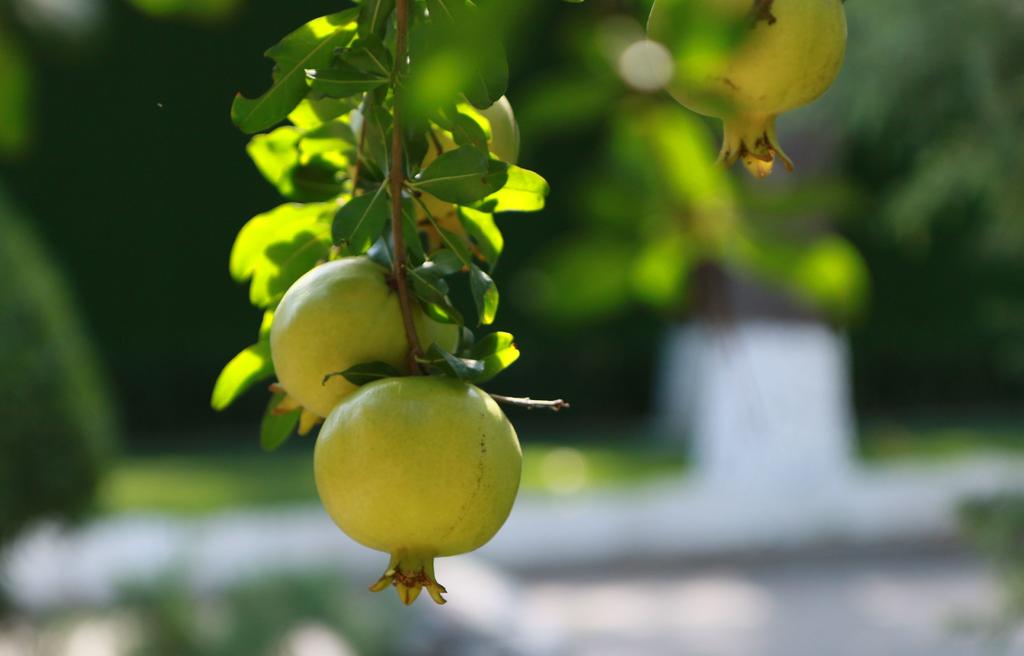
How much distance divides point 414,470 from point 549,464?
6407 mm

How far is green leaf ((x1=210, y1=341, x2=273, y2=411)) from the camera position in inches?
29.0

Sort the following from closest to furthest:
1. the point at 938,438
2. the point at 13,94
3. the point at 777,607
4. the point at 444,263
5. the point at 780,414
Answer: the point at 444,263 < the point at 13,94 < the point at 777,607 < the point at 780,414 < the point at 938,438

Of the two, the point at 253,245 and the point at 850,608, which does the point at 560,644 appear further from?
the point at 253,245

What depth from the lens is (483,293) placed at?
668 mm

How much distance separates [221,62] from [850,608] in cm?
377

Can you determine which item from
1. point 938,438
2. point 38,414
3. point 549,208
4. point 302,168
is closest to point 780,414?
point 549,208

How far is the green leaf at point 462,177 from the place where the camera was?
2.07 feet

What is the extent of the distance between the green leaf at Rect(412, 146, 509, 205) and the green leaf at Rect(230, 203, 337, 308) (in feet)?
0.37

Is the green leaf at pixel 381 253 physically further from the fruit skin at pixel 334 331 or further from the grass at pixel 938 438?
the grass at pixel 938 438

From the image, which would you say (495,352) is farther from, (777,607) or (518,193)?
(777,607)

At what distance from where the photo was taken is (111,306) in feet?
23.0

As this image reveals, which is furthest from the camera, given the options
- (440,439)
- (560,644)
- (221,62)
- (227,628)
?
(221,62)

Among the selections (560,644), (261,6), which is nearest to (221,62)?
(261,6)

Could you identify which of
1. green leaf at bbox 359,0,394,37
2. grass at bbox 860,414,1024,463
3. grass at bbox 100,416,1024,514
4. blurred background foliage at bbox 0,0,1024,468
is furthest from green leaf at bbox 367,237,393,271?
grass at bbox 860,414,1024,463
